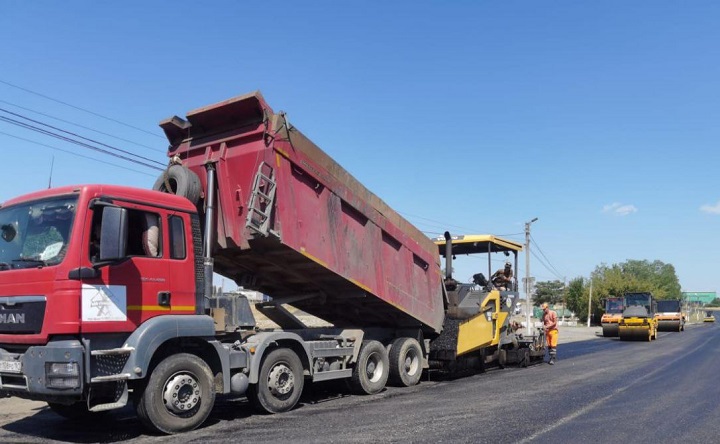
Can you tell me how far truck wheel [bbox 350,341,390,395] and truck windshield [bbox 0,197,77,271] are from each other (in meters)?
4.91

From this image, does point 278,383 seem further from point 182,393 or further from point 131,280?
point 131,280

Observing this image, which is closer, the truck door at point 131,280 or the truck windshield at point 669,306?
the truck door at point 131,280

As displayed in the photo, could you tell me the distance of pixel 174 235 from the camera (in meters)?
6.77

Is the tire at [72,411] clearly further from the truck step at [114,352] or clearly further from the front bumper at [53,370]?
the truck step at [114,352]

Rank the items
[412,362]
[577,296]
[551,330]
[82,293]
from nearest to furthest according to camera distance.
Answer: [82,293], [412,362], [551,330], [577,296]

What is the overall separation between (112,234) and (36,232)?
0.98 meters

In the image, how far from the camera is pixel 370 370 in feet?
31.7

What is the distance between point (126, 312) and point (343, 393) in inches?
178

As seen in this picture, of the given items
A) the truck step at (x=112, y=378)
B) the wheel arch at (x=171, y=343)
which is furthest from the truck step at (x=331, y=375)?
the truck step at (x=112, y=378)

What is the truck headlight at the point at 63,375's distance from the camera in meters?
5.65

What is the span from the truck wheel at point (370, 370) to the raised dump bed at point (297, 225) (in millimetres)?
626

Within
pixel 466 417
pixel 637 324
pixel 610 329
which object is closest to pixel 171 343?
pixel 466 417

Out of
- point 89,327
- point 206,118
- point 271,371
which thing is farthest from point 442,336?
point 89,327

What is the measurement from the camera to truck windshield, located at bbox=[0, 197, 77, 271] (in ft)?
19.5
